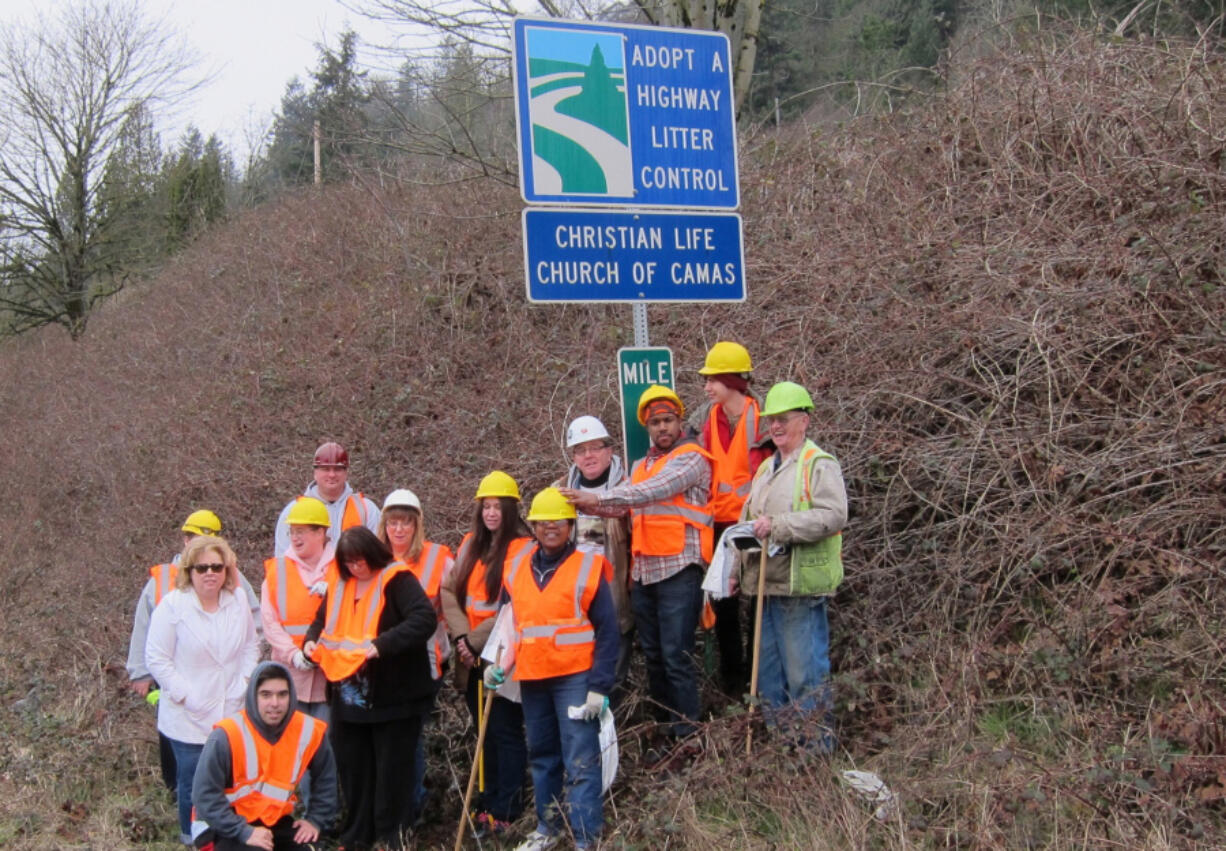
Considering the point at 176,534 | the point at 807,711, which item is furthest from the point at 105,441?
the point at 807,711

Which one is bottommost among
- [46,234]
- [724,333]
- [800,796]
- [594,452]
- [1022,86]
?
[800,796]

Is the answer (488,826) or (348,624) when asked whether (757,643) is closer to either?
(488,826)

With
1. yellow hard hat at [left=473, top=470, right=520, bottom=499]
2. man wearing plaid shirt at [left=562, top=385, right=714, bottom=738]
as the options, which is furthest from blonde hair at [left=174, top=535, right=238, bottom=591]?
man wearing plaid shirt at [left=562, top=385, right=714, bottom=738]

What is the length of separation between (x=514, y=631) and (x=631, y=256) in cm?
195

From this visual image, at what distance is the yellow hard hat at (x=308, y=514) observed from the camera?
603cm

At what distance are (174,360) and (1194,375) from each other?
15.1 meters

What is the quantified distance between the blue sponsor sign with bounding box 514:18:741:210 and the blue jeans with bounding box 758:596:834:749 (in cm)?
204

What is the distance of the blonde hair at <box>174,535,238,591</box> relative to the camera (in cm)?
583

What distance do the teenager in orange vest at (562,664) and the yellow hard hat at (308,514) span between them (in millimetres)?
1352

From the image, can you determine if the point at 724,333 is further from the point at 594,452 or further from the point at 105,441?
the point at 105,441

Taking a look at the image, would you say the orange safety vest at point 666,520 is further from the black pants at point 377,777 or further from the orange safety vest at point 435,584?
the black pants at point 377,777

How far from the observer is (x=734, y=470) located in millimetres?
5844

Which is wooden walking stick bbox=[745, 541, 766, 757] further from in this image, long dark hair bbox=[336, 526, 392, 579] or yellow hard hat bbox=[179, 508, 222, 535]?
yellow hard hat bbox=[179, 508, 222, 535]

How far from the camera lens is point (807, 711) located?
486 cm
